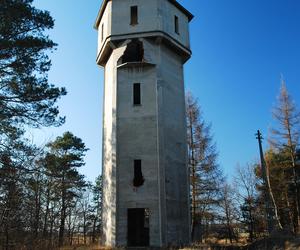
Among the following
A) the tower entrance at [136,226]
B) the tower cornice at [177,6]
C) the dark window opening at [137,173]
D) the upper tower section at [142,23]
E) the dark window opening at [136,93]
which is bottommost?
the tower entrance at [136,226]

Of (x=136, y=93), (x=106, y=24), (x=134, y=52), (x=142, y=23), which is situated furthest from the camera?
(x=106, y=24)

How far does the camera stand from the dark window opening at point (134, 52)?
1842 cm

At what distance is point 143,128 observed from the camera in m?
16.7

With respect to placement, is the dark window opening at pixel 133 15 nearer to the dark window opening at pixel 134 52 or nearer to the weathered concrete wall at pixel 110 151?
the dark window opening at pixel 134 52

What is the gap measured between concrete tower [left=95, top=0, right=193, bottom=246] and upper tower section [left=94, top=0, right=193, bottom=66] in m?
0.05

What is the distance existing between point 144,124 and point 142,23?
17.5ft

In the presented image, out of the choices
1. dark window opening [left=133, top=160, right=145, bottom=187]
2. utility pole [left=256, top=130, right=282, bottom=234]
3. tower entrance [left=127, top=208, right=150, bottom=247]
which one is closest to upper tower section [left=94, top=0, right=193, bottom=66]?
dark window opening [left=133, top=160, right=145, bottom=187]

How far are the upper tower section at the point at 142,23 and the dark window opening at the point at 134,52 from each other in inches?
21.2

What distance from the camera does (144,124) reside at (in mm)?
16750

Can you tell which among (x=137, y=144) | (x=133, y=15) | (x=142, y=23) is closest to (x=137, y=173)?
(x=137, y=144)

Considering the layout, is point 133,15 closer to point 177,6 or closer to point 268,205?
point 177,6

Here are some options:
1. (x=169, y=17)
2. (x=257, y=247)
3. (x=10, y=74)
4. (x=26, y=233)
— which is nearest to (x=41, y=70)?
(x=10, y=74)

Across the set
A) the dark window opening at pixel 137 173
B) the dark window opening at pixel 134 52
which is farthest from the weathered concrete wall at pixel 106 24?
the dark window opening at pixel 137 173

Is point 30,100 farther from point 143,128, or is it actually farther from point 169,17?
point 169,17
